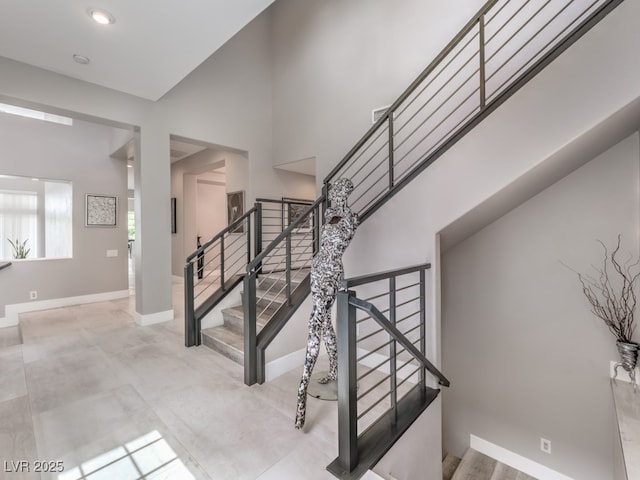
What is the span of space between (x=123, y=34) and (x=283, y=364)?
3.39 metres

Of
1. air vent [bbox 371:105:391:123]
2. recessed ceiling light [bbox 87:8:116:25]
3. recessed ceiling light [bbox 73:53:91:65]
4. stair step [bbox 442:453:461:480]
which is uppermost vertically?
recessed ceiling light [bbox 73:53:91:65]

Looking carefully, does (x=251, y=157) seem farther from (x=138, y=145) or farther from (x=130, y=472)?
(x=130, y=472)

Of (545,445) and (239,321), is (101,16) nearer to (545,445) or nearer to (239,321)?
(239,321)

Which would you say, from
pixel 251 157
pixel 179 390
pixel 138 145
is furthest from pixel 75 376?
pixel 251 157

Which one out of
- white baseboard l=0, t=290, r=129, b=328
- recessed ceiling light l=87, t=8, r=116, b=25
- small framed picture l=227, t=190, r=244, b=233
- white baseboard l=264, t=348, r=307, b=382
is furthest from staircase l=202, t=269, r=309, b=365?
white baseboard l=0, t=290, r=129, b=328

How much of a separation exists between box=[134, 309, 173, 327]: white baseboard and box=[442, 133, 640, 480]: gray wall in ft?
12.4

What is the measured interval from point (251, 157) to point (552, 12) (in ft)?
13.7

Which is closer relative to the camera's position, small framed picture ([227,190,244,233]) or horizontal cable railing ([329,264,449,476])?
horizontal cable railing ([329,264,449,476])

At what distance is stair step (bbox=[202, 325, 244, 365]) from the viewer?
293cm

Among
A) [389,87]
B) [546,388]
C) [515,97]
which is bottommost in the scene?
[546,388]

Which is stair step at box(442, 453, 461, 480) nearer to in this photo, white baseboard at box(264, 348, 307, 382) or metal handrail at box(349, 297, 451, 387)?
metal handrail at box(349, 297, 451, 387)

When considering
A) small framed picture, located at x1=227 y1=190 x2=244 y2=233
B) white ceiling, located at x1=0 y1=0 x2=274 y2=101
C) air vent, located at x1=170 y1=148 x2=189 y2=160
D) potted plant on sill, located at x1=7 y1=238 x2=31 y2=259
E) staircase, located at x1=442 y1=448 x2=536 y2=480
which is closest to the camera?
white ceiling, located at x1=0 y1=0 x2=274 y2=101

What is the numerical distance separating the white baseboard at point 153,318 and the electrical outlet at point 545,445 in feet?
15.5

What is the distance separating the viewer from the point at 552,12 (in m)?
2.75
